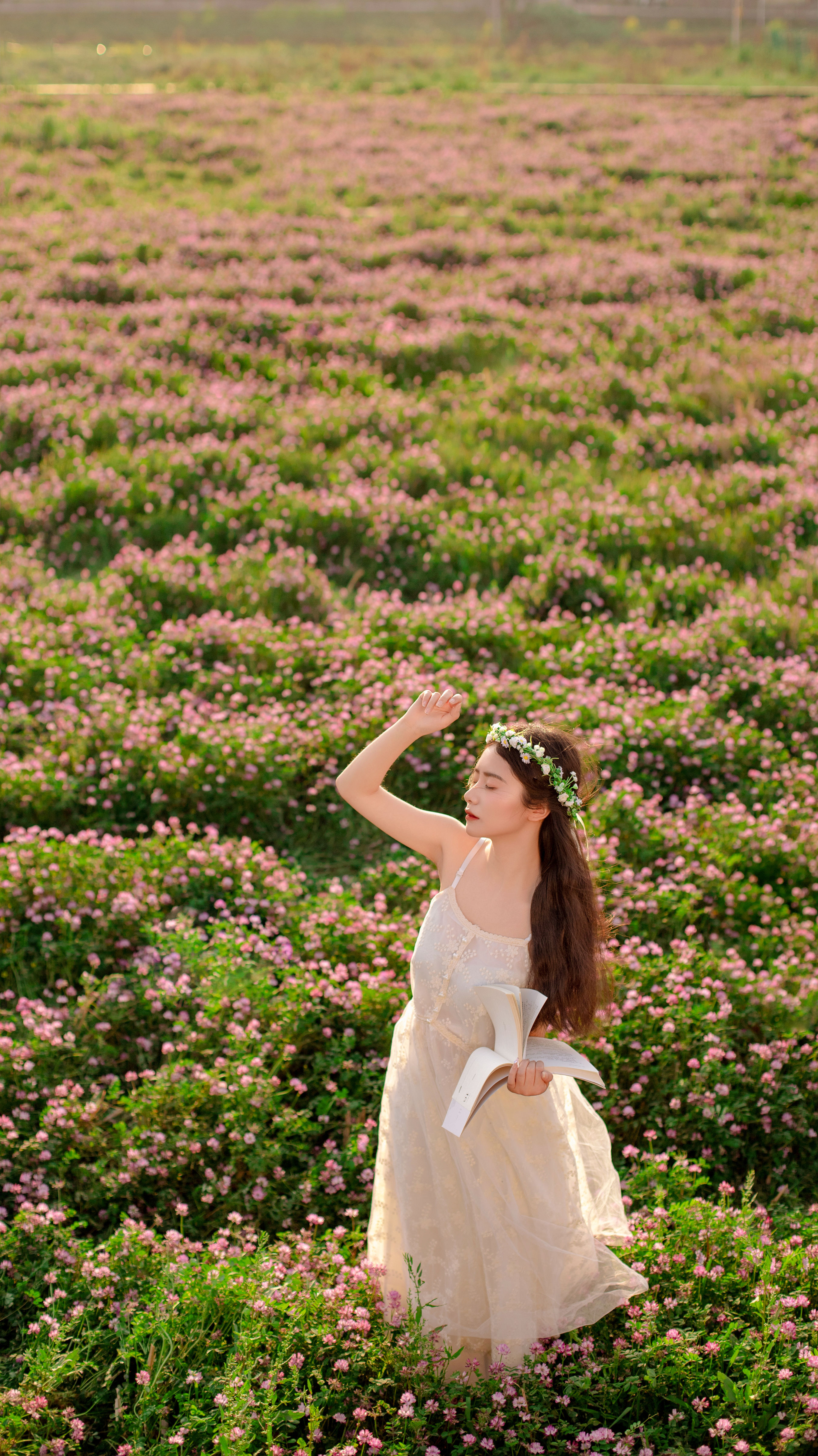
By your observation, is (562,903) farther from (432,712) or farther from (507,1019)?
(432,712)

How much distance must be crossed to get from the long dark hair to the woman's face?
0.02 metres

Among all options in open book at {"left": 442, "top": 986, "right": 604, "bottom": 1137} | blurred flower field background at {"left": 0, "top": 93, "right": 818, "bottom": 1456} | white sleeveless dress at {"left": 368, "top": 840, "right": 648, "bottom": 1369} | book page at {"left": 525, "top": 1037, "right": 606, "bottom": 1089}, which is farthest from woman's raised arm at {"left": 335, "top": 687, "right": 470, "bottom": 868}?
blurred flower field background at {"left": 0, "top": 93, "right": 818, "bottom": 1456}

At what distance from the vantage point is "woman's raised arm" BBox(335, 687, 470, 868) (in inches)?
133

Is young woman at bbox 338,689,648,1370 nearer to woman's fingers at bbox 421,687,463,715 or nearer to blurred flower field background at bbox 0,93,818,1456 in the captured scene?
woman's fingers at bbox 421,687,463,715

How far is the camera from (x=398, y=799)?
355 cm

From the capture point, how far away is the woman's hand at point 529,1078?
3082 mm

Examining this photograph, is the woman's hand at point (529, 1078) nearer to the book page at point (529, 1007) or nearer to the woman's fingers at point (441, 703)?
the book page at point (529, 1007)

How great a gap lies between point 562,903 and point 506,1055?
55 cm

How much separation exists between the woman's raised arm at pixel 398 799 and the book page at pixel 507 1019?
0.59 meters

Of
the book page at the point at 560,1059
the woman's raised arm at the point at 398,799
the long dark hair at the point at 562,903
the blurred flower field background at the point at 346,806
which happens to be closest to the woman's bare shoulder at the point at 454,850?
the woman's raised arm at the point at 398,799

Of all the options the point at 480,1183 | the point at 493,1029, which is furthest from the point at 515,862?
the point at 480,1183

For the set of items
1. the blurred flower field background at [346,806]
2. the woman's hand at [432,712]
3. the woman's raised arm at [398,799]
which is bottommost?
the blurred flower field background at [346,806]

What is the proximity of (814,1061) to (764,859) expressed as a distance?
1.38 m

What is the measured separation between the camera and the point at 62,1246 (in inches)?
157
